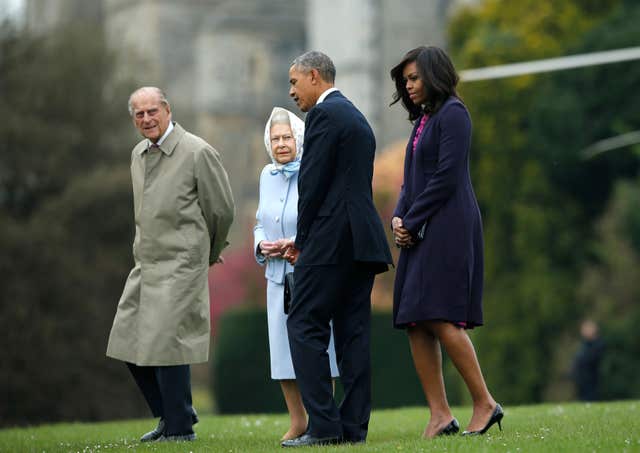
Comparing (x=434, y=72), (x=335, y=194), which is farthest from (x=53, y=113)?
(x=335, y=194)

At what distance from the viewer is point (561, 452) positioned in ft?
23.7

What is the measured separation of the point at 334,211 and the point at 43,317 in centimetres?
2162

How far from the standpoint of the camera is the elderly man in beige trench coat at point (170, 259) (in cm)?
897

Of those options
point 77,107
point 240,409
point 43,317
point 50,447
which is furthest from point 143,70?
point 50,447

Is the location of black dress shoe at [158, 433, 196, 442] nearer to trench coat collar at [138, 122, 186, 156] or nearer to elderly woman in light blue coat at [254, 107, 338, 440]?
elderly woman in light blue coat at [254, 107, 338, 440]

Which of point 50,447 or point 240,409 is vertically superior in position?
point 50,447

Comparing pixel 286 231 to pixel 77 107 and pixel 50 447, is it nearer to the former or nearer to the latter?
pixel 50 447

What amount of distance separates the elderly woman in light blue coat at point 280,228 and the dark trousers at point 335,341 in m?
0.50

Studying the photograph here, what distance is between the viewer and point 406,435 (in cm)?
918

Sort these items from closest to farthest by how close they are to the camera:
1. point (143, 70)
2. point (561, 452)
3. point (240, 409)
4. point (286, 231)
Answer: point (561, 452) → point (286, 231) → point (240, 409) → point (143, 70)

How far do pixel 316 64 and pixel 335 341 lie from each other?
1526 mm

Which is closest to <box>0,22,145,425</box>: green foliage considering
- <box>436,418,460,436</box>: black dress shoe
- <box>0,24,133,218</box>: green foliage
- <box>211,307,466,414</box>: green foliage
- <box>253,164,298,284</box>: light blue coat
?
<box>0,24,133,218</box>: green foliage

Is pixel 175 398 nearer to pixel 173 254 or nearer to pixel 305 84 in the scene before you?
pixel 173 254

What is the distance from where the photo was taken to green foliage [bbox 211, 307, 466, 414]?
88.2 feet
